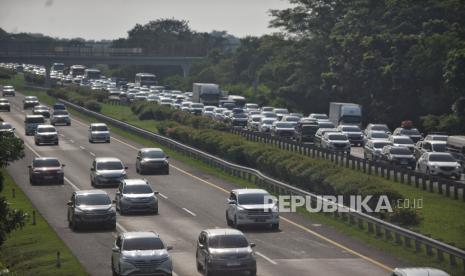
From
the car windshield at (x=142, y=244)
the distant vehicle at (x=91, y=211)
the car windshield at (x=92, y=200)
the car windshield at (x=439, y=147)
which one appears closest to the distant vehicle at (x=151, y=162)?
the car windshield at (x=439, y=147)

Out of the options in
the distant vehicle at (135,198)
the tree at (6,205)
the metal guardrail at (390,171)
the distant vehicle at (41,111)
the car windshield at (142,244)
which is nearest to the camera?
the tree at (6,205)

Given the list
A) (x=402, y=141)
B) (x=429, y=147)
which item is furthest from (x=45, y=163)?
(x=402, y=141)

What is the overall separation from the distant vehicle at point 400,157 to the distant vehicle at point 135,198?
2234cm

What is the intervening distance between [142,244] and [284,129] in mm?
58220

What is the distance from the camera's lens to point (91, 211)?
41375 mm

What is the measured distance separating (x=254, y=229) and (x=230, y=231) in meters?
9.55

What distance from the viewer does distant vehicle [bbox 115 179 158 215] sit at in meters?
45.6

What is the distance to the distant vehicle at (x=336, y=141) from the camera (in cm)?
7362

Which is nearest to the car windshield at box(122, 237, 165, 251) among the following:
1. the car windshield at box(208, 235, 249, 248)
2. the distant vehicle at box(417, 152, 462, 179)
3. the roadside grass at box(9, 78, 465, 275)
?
the car windshield at box(208, 235, 249, 248)

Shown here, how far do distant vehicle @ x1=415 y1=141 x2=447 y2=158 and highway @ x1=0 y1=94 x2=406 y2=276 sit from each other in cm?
1355

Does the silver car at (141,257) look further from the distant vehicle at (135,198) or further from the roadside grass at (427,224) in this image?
the distant vehicle at (135,198)

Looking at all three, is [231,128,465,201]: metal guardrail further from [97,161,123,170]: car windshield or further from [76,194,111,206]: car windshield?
[76,194,111,206]: car windshield

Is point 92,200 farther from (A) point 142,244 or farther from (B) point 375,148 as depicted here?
(B) point 375,148

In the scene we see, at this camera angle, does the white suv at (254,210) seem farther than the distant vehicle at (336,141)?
No
